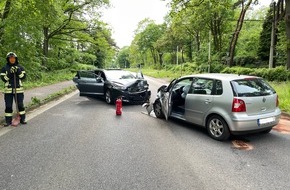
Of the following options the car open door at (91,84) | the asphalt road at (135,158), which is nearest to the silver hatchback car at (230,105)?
the asphalt road at (135,158)

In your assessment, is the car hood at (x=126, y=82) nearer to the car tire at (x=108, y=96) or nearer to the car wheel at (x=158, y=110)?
the car tire at (x=108, y=96)

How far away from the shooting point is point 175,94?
8.07 meters

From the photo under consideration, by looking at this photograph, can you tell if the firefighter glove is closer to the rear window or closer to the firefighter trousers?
the firefighter trousers

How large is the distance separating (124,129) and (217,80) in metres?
2.76

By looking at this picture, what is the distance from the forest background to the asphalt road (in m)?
4.90

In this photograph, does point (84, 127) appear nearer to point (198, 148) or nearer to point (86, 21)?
point (198, 148)

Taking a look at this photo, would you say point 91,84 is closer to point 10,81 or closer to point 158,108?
point 158,108

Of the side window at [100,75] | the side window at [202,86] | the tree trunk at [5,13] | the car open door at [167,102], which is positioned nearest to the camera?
the side window at [202,86]

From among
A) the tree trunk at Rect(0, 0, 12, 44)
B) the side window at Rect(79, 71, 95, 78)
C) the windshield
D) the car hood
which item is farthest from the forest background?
the car hood

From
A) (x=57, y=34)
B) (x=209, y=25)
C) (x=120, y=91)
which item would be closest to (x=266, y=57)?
(x=209, y=25)

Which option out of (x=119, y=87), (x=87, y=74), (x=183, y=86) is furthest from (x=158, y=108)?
(x=87, y=74)

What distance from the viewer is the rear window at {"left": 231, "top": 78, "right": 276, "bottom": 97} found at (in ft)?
20.1

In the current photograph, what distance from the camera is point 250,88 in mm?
6277

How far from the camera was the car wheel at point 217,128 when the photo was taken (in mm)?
6188
